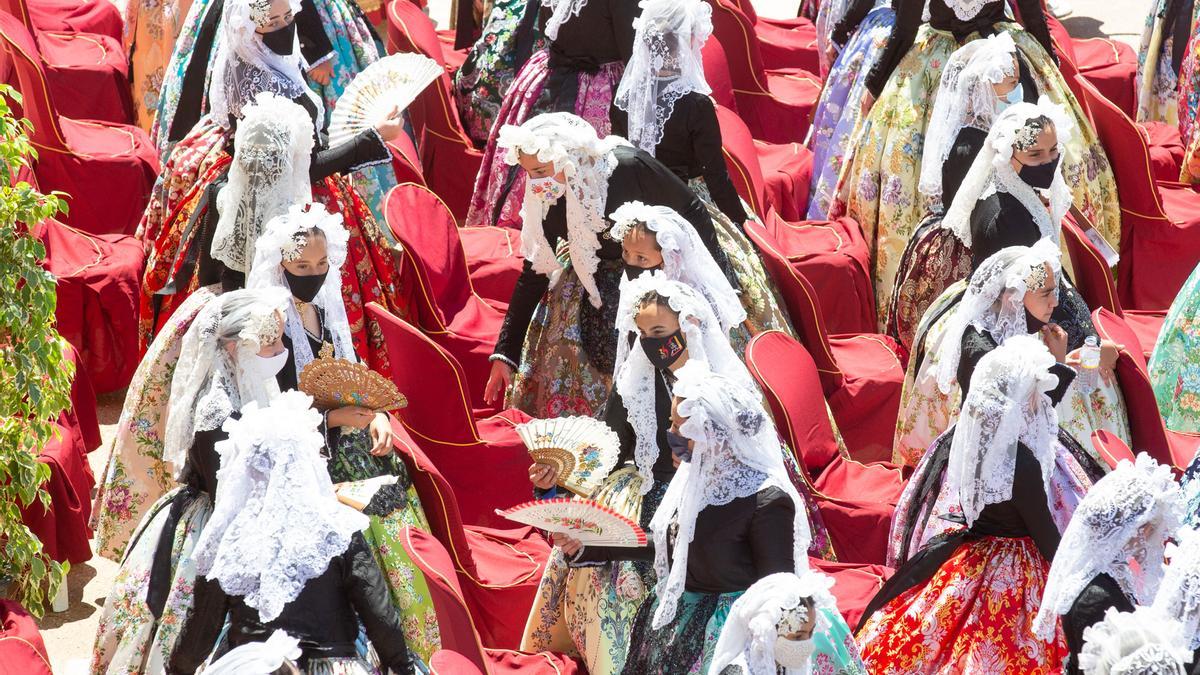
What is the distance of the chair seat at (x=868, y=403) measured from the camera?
6.98 metres

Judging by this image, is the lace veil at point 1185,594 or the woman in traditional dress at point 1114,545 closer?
the lace veil at point 1185,594

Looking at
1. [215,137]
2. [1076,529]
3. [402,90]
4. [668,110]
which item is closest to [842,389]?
[668,110]

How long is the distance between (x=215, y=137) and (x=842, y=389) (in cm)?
214

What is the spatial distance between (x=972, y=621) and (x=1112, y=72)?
532 cm

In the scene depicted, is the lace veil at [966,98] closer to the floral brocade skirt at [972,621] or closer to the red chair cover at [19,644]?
the floral brocade skirt at [972,621]

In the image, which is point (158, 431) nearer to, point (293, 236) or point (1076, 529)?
point (293, 236)

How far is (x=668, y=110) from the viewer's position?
6.64 metres

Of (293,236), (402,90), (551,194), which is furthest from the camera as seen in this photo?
(402,90)

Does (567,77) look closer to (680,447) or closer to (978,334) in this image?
(978,334)

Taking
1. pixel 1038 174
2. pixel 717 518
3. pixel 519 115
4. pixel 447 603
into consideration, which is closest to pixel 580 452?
pixel 447 603

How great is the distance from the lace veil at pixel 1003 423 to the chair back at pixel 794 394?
115 cm

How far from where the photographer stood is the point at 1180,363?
6797mm

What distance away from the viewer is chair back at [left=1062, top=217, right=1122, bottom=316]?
7.05 meters

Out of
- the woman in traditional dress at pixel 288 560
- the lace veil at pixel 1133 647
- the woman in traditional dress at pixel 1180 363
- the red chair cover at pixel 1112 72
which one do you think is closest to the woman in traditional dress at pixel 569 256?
the woman in traditional dress at pixel 1180 363
